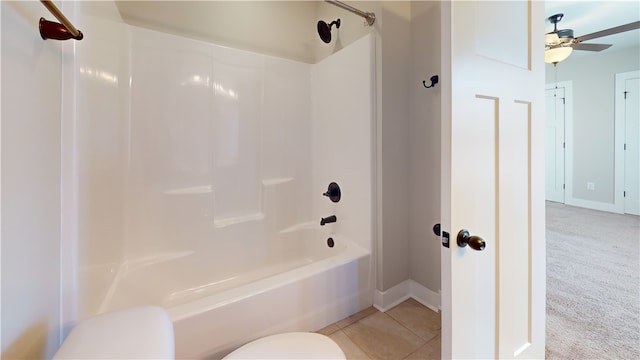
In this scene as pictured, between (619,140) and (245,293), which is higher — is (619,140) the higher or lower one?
the higher one

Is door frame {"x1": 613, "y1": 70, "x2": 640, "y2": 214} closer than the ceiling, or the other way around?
the ceiling

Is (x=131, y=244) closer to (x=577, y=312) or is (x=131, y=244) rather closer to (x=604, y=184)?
(x=577, y=312)

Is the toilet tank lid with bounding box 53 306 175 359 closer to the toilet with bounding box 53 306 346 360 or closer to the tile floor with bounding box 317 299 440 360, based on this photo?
the toilet with bounding box 53 306 346 360

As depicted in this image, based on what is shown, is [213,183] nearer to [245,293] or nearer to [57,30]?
[245,293]

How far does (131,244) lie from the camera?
1.67 metres

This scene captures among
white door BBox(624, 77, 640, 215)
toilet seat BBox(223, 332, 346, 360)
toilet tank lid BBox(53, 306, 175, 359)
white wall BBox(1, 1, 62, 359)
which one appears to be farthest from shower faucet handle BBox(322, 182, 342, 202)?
white door BBox(624, 77, 640, 215)

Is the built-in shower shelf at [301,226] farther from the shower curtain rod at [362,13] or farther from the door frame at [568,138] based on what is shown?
the door frame at [568,138]

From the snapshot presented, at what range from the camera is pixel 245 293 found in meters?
1.28

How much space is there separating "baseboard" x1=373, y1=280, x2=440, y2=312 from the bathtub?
71 millimetres

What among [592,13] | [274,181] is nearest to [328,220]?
[274,181]

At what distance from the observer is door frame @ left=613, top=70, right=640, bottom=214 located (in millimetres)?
3850

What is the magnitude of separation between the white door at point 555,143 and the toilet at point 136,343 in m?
5.73

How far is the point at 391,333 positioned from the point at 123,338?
4.40 feet

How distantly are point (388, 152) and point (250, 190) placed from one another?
116cm
